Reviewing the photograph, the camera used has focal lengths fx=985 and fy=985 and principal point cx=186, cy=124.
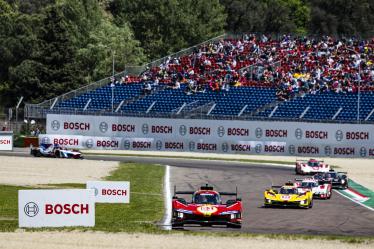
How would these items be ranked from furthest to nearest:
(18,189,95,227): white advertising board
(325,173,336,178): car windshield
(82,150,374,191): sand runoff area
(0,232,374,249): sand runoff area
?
(82,150,374,191): sand runoff area < (325,173,336,178): car windshield < (18,189,95,227): white advertising board < (0,232,374,249): sand runoff area

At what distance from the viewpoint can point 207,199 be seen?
33.6 m

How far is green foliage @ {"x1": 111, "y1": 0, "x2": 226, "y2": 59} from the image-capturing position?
398 feet

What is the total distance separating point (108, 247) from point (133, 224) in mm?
6026

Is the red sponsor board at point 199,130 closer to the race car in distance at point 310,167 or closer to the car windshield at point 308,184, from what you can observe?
the race car in distance at point 310,167

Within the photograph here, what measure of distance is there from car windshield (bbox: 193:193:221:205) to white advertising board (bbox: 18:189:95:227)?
15.1 ft

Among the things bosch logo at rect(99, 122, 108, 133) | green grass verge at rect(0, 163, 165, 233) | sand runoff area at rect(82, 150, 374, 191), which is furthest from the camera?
bosch logo at rect(99, 122, 108, 133)

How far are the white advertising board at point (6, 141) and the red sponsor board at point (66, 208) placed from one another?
5074 centimetres

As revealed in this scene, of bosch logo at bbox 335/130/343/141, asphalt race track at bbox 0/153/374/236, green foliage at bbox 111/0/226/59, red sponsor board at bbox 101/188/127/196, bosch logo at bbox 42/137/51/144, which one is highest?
green foliage at bbox 111/0/226/59

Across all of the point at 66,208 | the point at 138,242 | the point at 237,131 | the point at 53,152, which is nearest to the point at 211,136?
the point at 237,131

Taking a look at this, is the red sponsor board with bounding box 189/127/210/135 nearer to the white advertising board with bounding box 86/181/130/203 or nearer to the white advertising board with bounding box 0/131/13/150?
the white advertising board with bounding box 0/131/13/150

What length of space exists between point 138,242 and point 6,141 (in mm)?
53058

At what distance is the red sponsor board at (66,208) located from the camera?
2900 cm

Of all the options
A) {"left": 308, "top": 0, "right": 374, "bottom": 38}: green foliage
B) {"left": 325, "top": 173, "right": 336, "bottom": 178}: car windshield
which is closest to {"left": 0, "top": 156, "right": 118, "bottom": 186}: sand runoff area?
{"left": 325, "top": 173, "right": 336, "bottom": 178}: car windshield

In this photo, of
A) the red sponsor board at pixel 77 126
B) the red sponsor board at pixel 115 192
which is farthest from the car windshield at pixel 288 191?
the red sponsor board at pixel 77 126
